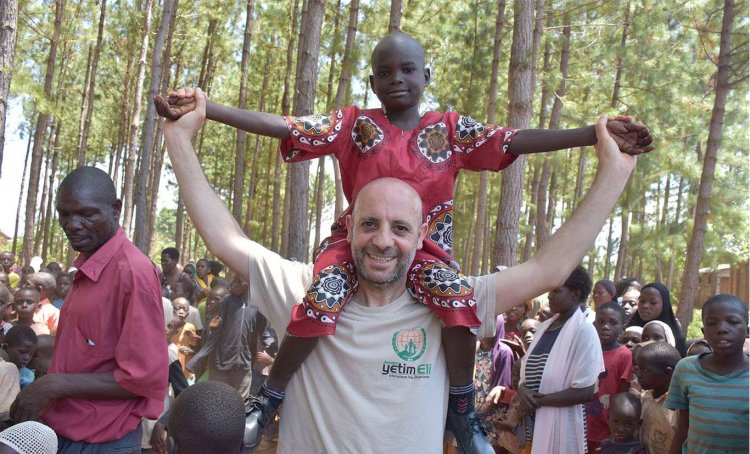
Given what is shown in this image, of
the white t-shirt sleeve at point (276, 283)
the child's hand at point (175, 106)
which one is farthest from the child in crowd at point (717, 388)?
the child's hand at point (175, 106)

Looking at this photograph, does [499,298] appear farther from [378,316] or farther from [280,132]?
[280,132]

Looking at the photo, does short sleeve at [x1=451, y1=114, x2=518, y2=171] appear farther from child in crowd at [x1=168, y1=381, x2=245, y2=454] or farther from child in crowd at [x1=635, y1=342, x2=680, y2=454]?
child in crowd at [x1=635, y1=342, x2=680, y2=454]

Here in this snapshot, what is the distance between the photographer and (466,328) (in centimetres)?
245

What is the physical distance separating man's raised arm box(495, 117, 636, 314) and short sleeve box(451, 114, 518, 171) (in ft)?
1.67

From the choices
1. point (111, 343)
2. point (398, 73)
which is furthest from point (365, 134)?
point (111, 343)

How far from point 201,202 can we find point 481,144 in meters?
1.15

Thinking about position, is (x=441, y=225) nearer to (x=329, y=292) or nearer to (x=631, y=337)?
(x=329, y=292)

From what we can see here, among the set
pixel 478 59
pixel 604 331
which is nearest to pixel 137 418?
pixel 604 331

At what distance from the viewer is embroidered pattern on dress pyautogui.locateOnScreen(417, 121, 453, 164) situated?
10.1 feet

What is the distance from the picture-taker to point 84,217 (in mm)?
3332

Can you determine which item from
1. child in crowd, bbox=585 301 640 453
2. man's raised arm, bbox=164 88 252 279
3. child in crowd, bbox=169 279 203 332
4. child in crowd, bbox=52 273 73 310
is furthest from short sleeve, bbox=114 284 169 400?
child in crowd, bbox=52 273 73 310

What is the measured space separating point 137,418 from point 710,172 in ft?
34.9

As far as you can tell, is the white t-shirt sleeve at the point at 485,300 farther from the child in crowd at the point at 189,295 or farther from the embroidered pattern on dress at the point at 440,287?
the child in crowd at the point at 189,295

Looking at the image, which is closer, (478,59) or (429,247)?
(429,247)
